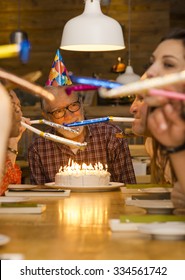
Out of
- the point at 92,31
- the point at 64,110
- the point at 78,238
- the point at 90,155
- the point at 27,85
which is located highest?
the point at 92,31

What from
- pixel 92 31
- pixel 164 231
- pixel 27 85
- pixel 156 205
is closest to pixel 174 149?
pixel 164 231

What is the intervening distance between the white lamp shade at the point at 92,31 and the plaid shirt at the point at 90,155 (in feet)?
2.23

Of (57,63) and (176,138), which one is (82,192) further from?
(176,138)

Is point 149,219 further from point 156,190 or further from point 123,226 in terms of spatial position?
point 156,190

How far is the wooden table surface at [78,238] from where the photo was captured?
5.69ft

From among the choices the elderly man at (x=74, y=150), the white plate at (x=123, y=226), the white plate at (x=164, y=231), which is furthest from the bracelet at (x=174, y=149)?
the elderly man at (x=74, y=150)

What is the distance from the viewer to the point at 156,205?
254 cm

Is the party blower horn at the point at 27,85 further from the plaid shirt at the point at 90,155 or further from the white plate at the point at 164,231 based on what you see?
the plaid shirt at the point at 90,155

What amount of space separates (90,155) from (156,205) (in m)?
1.88

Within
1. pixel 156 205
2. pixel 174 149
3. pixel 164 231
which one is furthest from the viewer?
pixel 156 205

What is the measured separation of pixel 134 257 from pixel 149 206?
811mm

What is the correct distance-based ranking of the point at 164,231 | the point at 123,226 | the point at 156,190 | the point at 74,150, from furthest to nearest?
the point at 74,150 < the point at 156,190 < the point at 123,226 < the point at 164,231

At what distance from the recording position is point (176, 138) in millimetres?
1759
